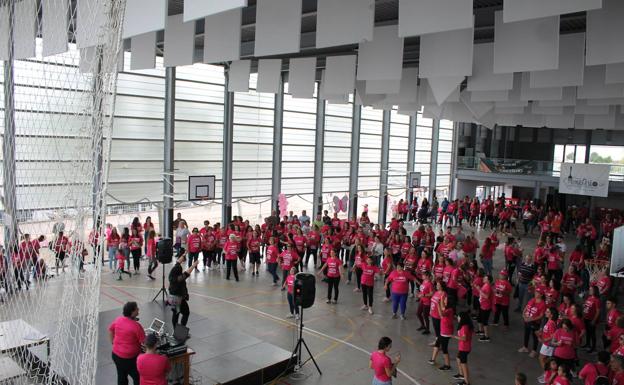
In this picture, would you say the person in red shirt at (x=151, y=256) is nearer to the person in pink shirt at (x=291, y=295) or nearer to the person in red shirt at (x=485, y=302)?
the person in pink shirt at (x=291, y=295)

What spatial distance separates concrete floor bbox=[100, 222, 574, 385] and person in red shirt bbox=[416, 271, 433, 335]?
22 centimetres

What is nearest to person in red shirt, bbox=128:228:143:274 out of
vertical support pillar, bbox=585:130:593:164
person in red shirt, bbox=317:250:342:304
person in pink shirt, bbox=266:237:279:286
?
person in pink shirt, bbox=266:237:279:286

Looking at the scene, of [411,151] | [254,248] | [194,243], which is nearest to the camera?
[194,243]

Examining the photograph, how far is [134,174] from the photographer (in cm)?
1577

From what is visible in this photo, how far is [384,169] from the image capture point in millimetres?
24109

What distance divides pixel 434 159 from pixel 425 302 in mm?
19133

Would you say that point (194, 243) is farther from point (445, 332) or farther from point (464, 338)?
point (464, 338)

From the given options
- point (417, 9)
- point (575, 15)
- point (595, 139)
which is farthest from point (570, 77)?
point (595, 139)

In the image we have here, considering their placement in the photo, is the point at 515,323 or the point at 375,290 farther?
the point at 375,290

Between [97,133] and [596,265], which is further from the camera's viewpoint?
[596,265]

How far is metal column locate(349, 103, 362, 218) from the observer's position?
73.2ft

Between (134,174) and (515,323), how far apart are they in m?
11.9

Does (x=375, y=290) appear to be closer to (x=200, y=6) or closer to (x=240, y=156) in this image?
(x=240, y=156)

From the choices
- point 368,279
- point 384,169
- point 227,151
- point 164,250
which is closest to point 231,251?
point 164,250
